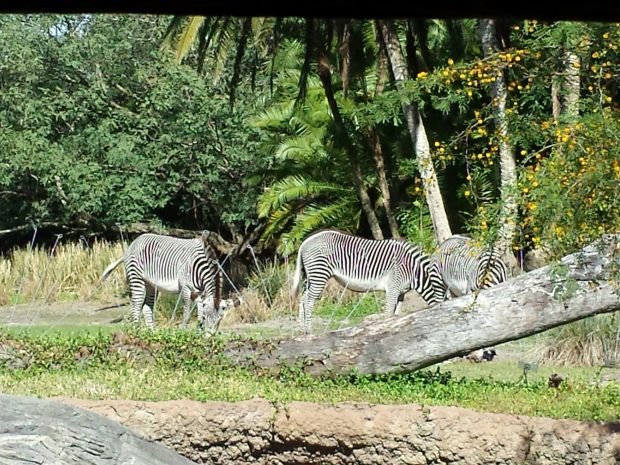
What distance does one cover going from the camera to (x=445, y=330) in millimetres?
9930

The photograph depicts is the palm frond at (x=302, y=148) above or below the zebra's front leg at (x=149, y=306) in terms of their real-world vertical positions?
above

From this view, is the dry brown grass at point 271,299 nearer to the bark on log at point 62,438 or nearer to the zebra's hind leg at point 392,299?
the zebra's hind leg at point 392,299

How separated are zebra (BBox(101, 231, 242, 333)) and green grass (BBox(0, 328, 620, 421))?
505 cm

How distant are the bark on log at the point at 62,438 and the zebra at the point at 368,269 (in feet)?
31.0

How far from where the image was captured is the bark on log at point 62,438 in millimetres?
5969

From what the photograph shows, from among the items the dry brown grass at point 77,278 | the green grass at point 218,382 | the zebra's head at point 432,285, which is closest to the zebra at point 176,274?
the dry brown grass at point 77,278

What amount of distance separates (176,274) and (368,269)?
3.33 metres

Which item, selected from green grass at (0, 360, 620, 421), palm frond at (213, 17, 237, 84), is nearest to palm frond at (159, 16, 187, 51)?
palm frond at (213, 17, 237, 84)

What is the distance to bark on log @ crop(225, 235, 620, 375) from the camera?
9602 millimetres

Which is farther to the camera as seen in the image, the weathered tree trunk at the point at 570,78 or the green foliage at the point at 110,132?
the green foliage at the point at 110,132

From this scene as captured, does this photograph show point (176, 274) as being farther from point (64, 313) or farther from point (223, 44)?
point (223, 44)

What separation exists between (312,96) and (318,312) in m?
7.22

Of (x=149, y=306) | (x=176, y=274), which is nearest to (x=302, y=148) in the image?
(x=149, y=306)

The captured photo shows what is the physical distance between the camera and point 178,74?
79.4 ft
